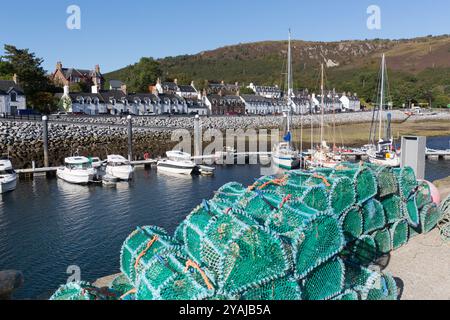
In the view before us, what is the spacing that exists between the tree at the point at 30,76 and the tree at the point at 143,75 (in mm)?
27668

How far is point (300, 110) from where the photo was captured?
93812mm

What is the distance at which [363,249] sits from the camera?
11.2m

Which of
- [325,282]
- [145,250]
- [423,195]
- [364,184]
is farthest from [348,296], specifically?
[423,195]

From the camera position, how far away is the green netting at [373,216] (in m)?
11.8

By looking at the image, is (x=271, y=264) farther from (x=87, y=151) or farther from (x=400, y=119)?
(x=400, y=119)

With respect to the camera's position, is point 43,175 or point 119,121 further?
point 119,121

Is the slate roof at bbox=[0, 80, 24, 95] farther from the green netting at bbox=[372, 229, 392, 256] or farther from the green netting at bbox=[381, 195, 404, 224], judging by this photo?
the green netting at bbox=[372, 229, 392, 256]

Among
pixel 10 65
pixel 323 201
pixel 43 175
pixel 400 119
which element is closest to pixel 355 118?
pixel 400 119

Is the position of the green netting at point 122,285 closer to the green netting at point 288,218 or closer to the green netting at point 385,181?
the green netting at point 288,218

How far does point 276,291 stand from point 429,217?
8.74m

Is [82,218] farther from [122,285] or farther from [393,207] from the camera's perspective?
[393,207]

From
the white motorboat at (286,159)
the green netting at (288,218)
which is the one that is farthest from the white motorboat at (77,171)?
the green netting at (288,218)

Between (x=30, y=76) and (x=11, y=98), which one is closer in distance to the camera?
(x=11, y=98)
